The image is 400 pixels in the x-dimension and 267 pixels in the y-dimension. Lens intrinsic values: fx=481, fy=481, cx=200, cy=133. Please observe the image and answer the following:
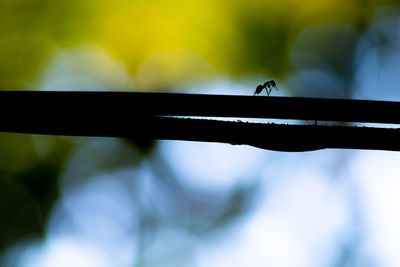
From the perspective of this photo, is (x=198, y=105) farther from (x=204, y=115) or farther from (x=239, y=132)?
(x=239, y=132)

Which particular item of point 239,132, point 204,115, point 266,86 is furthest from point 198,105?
point 266,86

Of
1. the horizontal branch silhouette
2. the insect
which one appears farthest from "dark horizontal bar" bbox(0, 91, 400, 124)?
the insect

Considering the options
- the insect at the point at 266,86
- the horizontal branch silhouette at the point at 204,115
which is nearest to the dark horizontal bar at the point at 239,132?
the horizontal branch silhouette at the point at 204,115

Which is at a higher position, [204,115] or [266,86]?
[266,86]

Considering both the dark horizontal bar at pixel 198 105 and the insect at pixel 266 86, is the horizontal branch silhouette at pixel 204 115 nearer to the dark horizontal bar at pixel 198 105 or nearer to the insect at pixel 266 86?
the dark horizontal bar at pixel 198 105

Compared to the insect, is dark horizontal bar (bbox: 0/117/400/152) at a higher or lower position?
lower

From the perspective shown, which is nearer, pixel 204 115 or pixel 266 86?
pixel 204 115

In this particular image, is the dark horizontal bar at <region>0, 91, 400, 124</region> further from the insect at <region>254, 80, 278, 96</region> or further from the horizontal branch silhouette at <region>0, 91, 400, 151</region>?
the insect at <region>254, 80, 278, 96</region>

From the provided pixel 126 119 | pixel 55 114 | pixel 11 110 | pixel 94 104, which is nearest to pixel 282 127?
pixel 126 119
